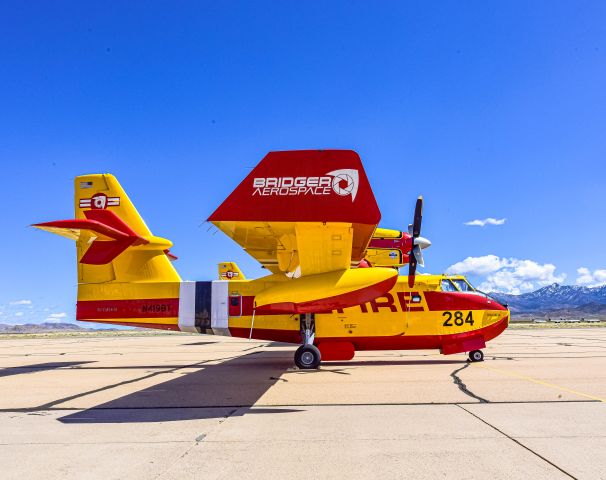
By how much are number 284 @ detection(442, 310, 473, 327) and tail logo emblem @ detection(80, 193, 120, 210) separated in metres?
11.8

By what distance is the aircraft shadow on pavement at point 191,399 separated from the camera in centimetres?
795

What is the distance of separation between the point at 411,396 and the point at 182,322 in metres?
8.69

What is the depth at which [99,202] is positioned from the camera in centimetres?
1598

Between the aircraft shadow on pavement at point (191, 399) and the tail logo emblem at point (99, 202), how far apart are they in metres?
6.16

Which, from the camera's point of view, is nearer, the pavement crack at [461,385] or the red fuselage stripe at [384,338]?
the pavement crack at [461,385]

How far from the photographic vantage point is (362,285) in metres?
11.4

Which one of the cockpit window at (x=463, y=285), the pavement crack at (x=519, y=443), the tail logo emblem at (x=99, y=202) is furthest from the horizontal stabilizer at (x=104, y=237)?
the pavement crack at (x=519, y=443)

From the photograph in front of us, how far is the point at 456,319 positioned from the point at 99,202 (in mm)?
12780

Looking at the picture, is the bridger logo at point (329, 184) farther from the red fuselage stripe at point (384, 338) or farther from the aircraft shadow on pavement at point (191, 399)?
the red fuselage stripe at point (384, 338)

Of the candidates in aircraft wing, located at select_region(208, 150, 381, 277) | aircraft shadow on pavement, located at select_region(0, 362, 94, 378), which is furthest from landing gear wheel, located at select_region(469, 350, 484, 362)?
aircraft shadow on pavement, located at select_region(0, 362, 94, 378)

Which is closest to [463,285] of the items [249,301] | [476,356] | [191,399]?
[476,356]

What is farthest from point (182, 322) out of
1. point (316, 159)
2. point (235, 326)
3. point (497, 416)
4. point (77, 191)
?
point (497, 416)

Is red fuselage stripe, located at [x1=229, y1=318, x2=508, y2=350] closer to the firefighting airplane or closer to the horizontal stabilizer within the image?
the firefighting airplane

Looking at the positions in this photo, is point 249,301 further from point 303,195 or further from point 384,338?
point 303,195
